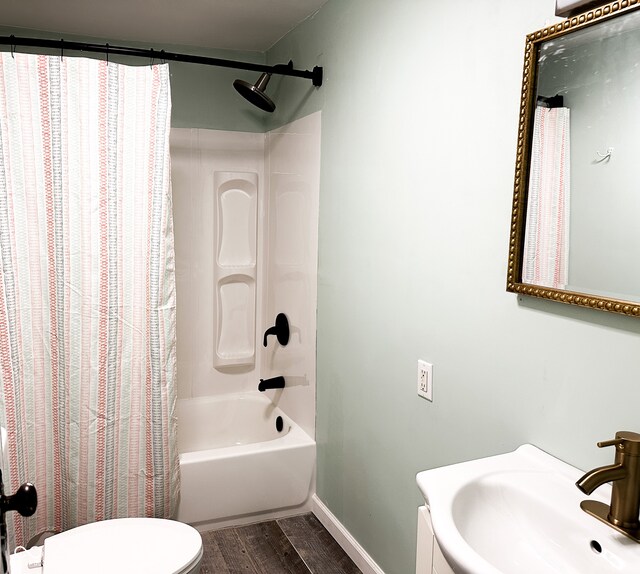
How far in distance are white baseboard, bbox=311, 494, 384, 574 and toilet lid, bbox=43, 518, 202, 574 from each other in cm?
77

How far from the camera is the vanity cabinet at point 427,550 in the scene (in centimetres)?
126

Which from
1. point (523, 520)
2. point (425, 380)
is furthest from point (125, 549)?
point (523, 520)

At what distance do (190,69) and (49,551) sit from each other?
2.44 meters

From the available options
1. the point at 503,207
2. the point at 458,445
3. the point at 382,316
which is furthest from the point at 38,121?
the point at 458,445

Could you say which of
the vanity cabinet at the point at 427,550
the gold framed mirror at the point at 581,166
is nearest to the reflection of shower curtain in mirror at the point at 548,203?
the gold framed mirror at the point at 581,166

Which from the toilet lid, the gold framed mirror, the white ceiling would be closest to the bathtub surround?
the white ceiling

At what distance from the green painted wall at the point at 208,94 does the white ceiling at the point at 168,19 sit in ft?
0.37

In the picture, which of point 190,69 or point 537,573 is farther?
point 190,69

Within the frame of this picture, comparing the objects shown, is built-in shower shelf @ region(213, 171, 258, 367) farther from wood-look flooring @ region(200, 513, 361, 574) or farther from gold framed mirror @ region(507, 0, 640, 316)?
gold framed mirror @ region(507, 0, 640, 316)

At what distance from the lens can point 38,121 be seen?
2.08 metres

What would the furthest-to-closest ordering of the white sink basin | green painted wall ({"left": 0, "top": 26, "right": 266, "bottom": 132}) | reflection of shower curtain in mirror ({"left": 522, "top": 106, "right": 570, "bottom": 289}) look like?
green painted wall ({"left": 0, "top": 26, "right": 266, "bottom": 132})
reflection of shower curtain in mirror ({"left": 522, "top": 106, "right": 570, "bottom": 289})
the white sink basin

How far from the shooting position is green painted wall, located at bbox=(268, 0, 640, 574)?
136 centimetres

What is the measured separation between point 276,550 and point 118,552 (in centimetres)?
89

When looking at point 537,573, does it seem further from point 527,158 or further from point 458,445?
point 527,158
